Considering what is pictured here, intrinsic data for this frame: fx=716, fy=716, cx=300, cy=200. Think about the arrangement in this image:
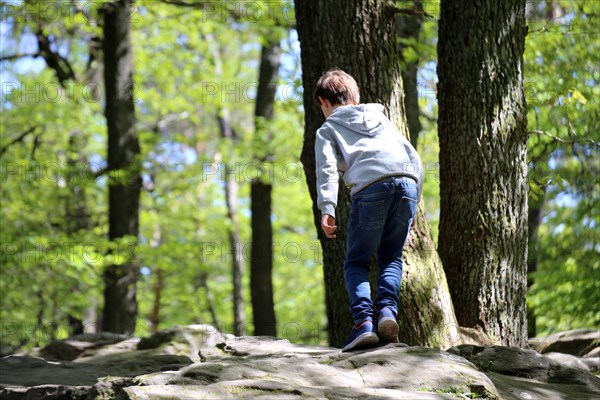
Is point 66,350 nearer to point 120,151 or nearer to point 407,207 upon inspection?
point 407,207

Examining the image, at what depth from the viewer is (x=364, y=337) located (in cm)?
461

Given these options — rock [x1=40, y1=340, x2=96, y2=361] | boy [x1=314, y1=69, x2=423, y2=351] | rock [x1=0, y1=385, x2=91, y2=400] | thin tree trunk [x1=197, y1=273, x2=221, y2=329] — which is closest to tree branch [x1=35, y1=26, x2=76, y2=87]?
thin tree trunk [x1=197, y1=273, x2=221, y2=329]

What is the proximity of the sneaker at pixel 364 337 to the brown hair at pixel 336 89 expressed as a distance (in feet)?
5.16

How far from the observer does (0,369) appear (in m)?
5.98

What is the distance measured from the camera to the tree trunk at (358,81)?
5547 mm

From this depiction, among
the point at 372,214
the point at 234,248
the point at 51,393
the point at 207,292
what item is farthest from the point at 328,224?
the point at 207,292

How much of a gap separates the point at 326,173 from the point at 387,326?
1085 mm

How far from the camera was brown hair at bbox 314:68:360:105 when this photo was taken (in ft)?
16.6

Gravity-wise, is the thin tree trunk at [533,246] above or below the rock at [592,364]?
above

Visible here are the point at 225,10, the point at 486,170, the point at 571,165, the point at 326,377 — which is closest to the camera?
the point at 326,377

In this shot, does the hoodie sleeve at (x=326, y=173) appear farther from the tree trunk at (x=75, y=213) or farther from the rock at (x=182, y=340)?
the tree trunk at (x=75, y=213)

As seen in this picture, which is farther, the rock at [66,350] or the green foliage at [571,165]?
the green foliage at [571,165]

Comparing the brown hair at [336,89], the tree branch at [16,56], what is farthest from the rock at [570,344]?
the tree branch at [16,56]

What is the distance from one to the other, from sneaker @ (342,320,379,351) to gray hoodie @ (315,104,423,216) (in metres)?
0.82
